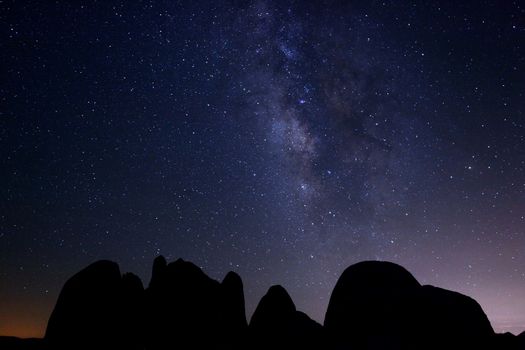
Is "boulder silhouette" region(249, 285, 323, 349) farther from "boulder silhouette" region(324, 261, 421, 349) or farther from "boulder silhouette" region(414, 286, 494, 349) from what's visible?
"boulder silhouette" region(414, 286, 494, 349)

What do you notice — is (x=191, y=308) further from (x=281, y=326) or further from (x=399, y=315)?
(x=399, y=315)

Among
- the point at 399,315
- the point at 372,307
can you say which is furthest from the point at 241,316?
the point at 399,315

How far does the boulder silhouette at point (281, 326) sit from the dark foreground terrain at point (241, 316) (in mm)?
47

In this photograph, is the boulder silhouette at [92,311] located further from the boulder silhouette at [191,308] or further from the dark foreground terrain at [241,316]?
the boulder silhouette at [191,308]

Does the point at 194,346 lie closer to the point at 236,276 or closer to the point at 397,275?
the point at 236,276

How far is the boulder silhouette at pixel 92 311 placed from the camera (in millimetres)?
15047

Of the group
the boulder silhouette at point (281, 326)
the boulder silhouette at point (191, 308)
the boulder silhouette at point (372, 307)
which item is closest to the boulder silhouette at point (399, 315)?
the boulder silhouette at point (372, 307)

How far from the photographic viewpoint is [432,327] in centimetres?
1055

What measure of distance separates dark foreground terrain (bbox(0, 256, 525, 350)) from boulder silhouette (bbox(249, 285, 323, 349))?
0.16 ft

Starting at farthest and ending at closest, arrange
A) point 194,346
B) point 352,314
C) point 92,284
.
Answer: point 194,346 < point 92,284 < point 352,314

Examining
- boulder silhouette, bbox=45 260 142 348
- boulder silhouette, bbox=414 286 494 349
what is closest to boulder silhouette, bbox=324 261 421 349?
boulder silhouette, bbox=414 286 494 349

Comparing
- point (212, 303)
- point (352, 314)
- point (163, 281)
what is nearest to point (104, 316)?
point (163, 281)

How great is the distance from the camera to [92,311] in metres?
15.7

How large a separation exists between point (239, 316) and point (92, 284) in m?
7.90
